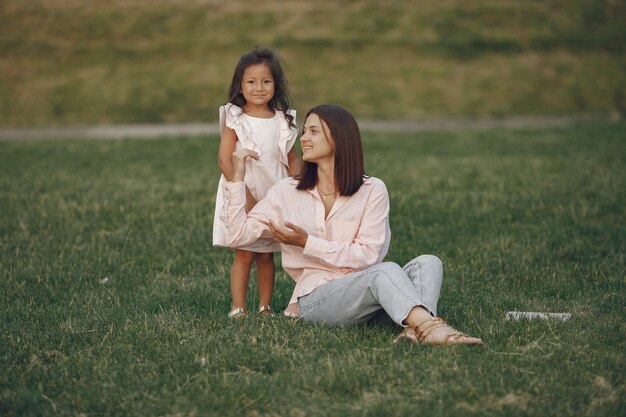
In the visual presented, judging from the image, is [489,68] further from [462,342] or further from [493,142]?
[462,342]

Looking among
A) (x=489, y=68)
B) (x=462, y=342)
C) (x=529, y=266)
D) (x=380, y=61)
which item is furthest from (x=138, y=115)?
(x=462, y=342)

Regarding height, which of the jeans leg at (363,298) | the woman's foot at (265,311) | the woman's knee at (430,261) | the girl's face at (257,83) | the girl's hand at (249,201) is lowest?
the woman's foot at (265,311)

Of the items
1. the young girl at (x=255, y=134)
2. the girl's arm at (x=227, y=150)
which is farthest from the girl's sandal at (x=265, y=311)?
the girl's arm at (x=227, y=150)

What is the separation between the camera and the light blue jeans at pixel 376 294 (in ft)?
15.3

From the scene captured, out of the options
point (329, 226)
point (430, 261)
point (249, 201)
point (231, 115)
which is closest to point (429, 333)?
point (430, 261)

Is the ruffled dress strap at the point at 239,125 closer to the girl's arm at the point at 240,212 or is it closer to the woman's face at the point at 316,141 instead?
the girl's arm at the point at 240,212

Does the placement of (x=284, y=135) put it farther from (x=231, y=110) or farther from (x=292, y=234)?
(x=292, y=234)

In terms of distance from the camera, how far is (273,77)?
541cm

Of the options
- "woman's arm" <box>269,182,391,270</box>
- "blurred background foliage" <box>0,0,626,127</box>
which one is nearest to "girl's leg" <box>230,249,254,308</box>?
"woman's arm" <box>269,182,391,270</box>

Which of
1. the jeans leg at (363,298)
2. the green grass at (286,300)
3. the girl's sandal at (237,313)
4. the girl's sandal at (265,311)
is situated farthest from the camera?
the girl's sandal at (265,311)

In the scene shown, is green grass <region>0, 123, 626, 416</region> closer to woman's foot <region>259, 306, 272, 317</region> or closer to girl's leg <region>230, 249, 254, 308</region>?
girl's leg <region>230, 249, 254, 308</region>

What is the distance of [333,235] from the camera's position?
5.13 m

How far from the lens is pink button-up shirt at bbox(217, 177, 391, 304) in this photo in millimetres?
5035

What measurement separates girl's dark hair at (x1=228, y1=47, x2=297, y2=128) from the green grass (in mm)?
1379
